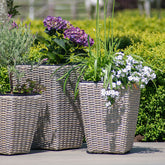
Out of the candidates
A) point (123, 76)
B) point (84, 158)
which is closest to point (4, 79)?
point (84, 158)

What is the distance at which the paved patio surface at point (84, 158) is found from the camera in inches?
143

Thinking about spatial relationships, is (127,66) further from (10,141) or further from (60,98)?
(10,141)

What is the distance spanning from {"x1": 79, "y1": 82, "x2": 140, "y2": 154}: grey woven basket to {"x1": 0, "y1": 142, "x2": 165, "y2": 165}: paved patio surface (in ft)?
0.38

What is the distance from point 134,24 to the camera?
8.20 metres

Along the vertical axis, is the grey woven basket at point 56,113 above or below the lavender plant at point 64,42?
below

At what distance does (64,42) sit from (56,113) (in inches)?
28.5

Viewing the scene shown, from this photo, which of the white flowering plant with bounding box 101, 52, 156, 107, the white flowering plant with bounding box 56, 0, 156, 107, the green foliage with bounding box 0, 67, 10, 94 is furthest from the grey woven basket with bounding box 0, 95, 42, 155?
the green foliage with bounding box 0, 67, 10, 94

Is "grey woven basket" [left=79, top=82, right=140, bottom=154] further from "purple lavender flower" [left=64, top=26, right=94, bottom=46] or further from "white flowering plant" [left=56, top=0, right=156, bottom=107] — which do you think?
"purple lavender flower" [left=64, top=26, right=94, bottom=46]

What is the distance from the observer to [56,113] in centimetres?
404

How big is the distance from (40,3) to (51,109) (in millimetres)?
21086

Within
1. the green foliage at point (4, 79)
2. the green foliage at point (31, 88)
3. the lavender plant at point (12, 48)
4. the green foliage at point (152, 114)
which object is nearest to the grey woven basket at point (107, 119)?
the green foliage at point (31, 88)

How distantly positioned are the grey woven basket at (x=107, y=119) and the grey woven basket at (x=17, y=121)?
0.47 m

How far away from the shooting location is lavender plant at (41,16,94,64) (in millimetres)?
4121

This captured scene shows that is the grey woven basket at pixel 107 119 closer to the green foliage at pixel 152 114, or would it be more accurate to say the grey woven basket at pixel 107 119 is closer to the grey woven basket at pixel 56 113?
the grey woven basket at pixel 56 113
